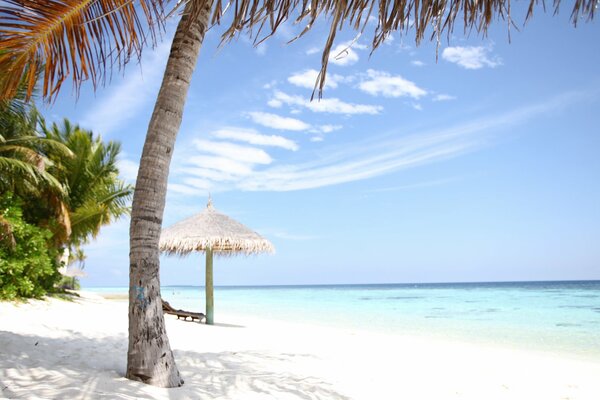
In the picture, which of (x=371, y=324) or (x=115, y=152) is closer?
(x=115, y=152)

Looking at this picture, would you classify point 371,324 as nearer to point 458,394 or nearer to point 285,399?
point 458,394

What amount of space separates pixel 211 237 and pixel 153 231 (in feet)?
19.7

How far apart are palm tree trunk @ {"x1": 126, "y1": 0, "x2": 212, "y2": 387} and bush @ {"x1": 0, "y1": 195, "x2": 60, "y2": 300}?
5697mm

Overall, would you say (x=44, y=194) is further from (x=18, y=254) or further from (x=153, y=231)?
(x=153, y=231)

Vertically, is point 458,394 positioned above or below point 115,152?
below

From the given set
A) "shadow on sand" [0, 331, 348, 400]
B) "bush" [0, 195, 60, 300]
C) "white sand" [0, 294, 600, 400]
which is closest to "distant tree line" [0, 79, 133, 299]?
"bush" [0, 195, 60, 300]

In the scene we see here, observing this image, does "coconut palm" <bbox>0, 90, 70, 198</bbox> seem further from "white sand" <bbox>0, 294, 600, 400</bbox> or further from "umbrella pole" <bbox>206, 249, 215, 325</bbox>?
"umbrella pole" <bbox>206, 249, 215, 325</bbox>

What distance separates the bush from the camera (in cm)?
815

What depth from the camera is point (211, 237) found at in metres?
9.37

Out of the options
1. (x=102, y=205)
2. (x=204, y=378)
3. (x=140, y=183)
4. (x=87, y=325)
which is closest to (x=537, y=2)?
(x=140, y=183)

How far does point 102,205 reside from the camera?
1148 cm

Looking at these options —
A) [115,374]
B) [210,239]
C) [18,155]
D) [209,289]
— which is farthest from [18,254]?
[115,374]

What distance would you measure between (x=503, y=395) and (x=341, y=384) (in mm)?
1534

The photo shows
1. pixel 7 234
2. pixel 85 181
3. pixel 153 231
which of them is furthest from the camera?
pixel 85 181
